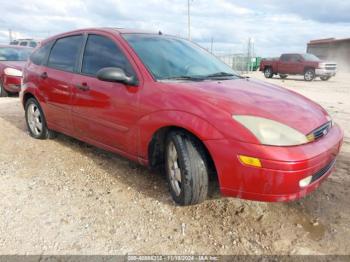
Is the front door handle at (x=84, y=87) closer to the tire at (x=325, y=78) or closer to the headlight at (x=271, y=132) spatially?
the headlight at (x=271, y=132)

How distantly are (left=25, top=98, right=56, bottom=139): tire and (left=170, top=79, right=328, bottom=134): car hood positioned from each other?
2.82 metres

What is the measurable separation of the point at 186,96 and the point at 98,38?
1.65 meters

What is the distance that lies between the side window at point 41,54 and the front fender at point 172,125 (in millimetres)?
2488

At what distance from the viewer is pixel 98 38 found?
13.3ft

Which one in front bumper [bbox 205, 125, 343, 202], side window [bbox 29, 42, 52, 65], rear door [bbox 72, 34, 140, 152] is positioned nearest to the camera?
front bumper [bbox 205, 125, 343, 202]

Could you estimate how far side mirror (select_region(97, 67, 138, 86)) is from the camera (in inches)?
132

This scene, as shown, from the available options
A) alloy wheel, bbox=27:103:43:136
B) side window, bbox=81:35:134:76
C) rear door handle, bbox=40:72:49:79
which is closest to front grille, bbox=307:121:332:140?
side window, bbox=81:35:134:76

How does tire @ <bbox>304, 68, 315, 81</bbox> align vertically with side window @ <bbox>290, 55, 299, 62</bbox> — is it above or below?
below

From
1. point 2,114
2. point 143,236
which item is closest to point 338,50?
point 2,114

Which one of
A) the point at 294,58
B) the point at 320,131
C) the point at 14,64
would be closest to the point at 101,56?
the point at 320,131

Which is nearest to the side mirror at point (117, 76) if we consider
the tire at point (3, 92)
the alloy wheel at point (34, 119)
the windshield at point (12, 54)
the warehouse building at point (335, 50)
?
the alloy wheel at point (34, 119)

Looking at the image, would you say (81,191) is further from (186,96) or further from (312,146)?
(312,146)

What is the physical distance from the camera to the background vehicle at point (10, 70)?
30.8 ft

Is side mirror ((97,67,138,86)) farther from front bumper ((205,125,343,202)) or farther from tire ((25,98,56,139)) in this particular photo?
tire ((25,98,56,139))
